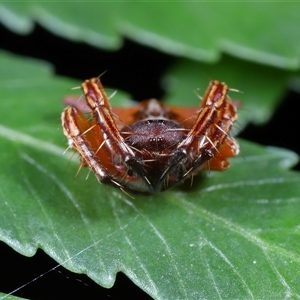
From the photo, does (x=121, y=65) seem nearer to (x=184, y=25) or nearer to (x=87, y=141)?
(x=184, y=25)

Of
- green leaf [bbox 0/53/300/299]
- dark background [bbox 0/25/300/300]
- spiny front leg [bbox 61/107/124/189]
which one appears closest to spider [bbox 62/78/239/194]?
spiny front leg [bbox 61/107/124/189]

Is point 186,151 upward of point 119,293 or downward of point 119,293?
upward

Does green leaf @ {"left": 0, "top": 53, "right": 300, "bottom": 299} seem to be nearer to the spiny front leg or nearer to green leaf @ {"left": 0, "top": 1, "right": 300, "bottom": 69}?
the spiny front leg

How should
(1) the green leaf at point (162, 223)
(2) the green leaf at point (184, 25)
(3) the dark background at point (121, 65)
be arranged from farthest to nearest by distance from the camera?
(3) the dark background at point (121, 65) → (2) the green leaf at point (184, 25) → (1) the green leaf at point (162, 223)

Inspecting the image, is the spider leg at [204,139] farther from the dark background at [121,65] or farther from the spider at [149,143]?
the dark background at [121,65]

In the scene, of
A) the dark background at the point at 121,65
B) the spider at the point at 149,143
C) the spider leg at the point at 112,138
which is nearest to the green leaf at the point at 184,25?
the dark background at the point at 121,65

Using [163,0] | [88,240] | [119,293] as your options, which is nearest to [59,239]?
[88,240]

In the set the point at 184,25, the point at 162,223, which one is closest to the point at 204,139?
the point at 162,223

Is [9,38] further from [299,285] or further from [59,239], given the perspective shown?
[299,285]
